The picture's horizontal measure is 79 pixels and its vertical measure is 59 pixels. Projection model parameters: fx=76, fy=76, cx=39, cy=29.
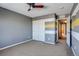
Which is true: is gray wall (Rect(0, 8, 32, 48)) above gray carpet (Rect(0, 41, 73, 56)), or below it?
above

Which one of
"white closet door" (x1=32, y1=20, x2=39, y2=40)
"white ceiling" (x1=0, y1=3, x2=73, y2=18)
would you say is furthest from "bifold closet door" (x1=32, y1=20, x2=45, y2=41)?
"white ceiling" (x1=0, y1=3, x2=73, y2=18)

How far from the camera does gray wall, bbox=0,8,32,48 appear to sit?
13.4 ft

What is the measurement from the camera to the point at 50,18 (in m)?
5.50

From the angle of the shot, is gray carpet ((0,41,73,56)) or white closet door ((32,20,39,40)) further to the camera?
white closet door ((32,20,39,40))

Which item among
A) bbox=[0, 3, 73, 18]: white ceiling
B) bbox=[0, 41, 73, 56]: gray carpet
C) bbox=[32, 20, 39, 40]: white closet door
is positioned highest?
Answer: bbox=[0, 3, 73, 18]: white ceiling

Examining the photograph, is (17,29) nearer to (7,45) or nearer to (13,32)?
(13,32)

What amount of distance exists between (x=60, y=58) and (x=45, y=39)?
508 centimetres

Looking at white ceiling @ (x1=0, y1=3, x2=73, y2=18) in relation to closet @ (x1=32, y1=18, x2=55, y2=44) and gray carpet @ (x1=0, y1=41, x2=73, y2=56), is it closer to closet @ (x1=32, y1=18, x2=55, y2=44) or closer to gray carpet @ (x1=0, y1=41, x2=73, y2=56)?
closet @ (x1=32, y1=18, x2=55, y2=44)

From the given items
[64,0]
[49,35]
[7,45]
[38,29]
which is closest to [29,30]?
[38,29]

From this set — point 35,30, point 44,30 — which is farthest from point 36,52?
point 35,30

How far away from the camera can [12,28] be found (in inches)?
186

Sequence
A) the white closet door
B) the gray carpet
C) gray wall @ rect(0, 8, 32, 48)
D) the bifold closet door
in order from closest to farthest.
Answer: the gray carpet, gray wall @ rect(0, 8, 32, 48), the bifold closet door, the white closet door

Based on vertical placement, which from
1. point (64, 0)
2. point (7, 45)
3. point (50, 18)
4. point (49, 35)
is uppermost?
point (50, 18)

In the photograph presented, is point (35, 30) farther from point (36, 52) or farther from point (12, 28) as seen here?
point (36, 52)
